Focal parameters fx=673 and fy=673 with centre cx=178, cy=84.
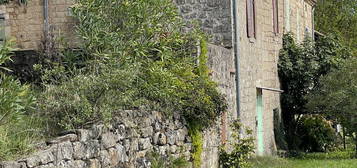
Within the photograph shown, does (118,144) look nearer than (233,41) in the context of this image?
Yes

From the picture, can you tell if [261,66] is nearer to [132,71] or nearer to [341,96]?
[341,96]

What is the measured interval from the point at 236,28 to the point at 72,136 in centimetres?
974

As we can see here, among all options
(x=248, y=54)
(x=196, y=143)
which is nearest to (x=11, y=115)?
(x=196, y=143)

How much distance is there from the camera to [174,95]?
1191 cm

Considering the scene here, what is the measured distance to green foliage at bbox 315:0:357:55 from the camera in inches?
1844

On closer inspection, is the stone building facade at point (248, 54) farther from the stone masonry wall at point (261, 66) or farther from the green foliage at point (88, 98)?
the green foliage at point (88, 98)

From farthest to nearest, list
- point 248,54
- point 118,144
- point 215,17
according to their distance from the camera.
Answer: point 248,54 < point 215,17 < point 118,144

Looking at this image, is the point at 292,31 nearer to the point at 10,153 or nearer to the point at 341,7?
the point at 10,153

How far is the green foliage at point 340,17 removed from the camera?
154ft

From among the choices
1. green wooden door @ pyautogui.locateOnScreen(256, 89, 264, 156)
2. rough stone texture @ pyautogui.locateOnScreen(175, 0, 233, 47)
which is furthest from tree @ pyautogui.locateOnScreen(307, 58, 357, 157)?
rough stone texture @ pyautogui.locateOnScreen(175, 0, 233, 47)

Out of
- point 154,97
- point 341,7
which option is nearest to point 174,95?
point 154,97

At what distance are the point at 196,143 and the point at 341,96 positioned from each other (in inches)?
323

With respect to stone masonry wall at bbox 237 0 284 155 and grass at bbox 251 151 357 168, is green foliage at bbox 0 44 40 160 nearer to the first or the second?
grass at bbox 251 151 357 168

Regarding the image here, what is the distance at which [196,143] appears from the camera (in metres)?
12.7
